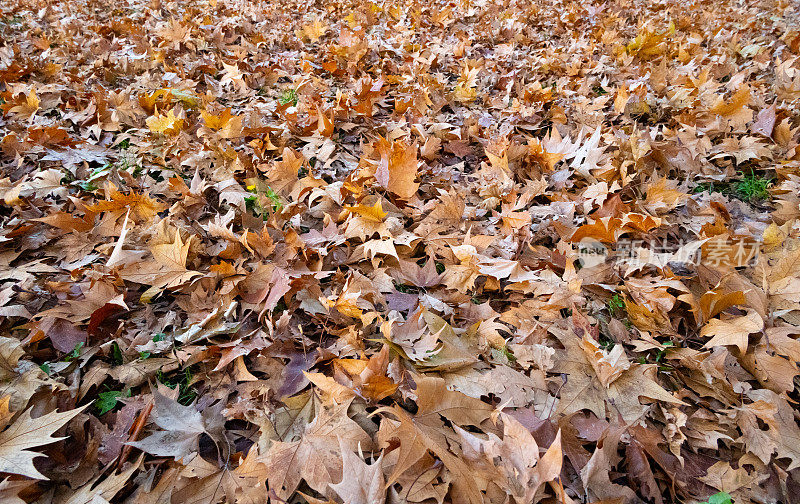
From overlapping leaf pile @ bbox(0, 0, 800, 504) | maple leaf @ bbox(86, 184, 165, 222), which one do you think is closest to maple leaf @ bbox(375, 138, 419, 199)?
overlapping leaf pile @ bbox(0, 0, 800, 504)

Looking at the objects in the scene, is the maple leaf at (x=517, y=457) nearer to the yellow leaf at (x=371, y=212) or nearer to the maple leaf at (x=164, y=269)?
the yellow leaf at (x=371, y=212)

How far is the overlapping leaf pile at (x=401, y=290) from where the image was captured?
1.30 meters

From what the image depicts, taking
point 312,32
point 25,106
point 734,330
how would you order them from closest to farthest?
point 734,330 → point 25,106 → point 312,32

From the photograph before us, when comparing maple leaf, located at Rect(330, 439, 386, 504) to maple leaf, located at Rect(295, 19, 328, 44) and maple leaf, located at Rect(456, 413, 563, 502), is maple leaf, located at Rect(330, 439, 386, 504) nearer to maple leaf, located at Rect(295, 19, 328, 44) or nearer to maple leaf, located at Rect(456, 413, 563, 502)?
maple leaf, located at Rect(456, 413, 563, 502)

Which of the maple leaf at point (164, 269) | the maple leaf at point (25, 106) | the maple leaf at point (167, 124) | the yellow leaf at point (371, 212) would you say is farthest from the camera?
the maple leaf at point (25, 106)

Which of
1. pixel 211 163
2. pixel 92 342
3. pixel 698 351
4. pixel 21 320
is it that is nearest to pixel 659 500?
pixel 698 351

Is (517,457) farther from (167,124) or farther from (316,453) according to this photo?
(167,124)

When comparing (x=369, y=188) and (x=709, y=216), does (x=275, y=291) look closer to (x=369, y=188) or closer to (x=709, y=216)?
(x=369, y=188)

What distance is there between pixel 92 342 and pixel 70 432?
0.40m

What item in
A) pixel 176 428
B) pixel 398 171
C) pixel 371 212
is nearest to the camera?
pixel 176 428

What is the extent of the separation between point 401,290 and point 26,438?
1.37 metres

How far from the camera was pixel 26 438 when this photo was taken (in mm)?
1291

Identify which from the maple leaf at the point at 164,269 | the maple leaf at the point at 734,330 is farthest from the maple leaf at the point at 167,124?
the maple leaf at the point at 734,330

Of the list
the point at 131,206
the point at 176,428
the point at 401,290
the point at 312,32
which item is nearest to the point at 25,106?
the point at 131,206
